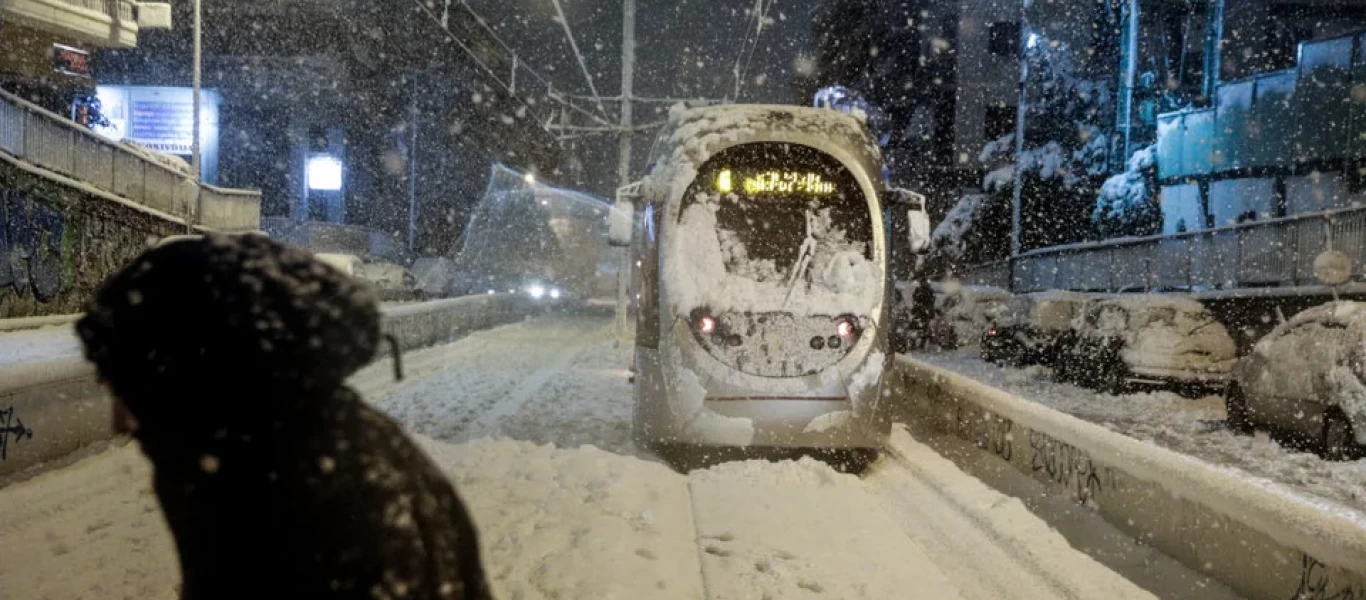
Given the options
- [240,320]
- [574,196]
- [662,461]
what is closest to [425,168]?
[574,196]

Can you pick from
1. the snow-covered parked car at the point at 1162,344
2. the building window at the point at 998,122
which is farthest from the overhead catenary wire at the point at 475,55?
the building window at the point at 998,122

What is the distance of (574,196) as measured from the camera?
38.7m

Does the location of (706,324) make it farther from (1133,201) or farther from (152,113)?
(152,113)

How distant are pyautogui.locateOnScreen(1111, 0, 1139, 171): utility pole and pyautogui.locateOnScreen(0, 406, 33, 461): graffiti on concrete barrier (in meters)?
36.3

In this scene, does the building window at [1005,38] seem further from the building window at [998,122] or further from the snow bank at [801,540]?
the snow bank at [801,540]

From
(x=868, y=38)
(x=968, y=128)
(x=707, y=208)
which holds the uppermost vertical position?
(x=868, y=38)

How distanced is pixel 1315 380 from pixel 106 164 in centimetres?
2275

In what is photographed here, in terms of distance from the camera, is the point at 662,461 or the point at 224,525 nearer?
the point at 224,525

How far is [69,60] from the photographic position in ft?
88.7

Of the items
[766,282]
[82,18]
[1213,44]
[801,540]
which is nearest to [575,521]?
[801,540]

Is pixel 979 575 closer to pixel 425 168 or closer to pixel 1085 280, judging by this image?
pixel 1085 280

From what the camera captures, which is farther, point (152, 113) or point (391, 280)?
point (152, 113)

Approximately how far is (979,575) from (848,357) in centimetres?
284

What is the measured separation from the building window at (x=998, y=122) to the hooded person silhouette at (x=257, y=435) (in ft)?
166
